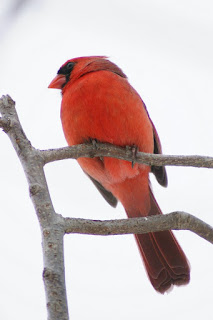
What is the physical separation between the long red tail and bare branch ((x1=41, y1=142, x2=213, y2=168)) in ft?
2.53

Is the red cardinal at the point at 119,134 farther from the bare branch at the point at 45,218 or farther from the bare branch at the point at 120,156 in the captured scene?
the bare branch at the point at 45,218

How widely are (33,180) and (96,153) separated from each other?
0.76 m

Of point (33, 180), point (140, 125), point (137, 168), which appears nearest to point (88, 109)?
point (140, 125)

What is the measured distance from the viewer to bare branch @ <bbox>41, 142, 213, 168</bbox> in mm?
2473

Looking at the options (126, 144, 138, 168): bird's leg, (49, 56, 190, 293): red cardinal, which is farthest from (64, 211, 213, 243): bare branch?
(49, 56, 190, 293): red cardinal

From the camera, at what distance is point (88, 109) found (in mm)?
3064

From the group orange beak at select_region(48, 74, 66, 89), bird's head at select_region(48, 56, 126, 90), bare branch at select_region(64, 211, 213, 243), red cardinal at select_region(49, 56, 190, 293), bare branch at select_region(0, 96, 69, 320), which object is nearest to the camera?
bare branch at select_region(0, 96, 69, 320)

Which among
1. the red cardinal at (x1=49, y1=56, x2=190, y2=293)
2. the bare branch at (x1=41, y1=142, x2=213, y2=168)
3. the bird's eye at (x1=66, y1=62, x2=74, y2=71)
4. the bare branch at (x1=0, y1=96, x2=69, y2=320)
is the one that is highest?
the bird's eye at (x1=66, y1=62, x2=74, y2=71)

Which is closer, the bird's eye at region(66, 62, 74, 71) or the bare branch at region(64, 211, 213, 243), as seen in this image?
the bare branch at region(64, 211, 213, 243)

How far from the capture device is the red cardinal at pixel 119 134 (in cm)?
306

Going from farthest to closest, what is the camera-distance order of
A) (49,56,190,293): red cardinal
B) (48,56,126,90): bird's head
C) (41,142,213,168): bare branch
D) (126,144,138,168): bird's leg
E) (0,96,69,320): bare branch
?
(48,56,126,90): bird's head < (49,56,190,293): red cardinal < (126,144,138,168): bird's leg < (41,142,213,168): bare branch < (0,96,69,320): bare branch

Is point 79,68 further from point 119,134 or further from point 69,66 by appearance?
point 119,134

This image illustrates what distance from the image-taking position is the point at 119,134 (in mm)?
3055

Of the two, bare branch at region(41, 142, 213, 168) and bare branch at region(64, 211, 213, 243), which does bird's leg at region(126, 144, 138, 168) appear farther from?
bare branch at region(64, 211, 213, 243)
